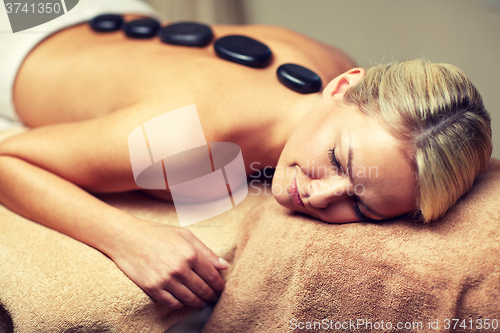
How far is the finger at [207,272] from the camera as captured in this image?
65 centimetres

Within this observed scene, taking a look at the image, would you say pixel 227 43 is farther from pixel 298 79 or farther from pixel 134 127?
pixel 134 127

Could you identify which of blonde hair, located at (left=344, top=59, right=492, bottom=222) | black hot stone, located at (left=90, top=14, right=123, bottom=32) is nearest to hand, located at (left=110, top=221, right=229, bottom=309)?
blonde hair, located at (left=344, top=59, right=492, bottom=222)

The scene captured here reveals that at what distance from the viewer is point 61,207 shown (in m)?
0.69

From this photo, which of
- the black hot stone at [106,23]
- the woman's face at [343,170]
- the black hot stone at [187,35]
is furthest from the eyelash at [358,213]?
the black hot stone at [106,23]

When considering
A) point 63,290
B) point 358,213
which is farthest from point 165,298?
→ point 358,213

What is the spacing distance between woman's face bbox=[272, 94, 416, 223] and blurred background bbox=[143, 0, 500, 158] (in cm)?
65

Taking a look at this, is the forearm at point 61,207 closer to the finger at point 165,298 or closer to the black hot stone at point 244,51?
the finger at point 165,298

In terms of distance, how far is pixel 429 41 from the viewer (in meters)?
1.31

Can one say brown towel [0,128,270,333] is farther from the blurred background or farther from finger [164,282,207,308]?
the blurred background

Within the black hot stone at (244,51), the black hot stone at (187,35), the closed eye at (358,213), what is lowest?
the closed eye at (358,213)

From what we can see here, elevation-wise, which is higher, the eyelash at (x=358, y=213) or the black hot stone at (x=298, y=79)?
the black hot stone at (x=298, y=79)

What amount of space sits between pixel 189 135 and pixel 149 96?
0.40ft

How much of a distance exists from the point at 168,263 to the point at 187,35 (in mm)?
Result: 561

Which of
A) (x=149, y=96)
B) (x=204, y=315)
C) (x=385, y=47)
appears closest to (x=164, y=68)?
(x=149, y=96)
